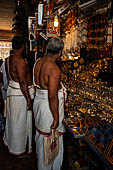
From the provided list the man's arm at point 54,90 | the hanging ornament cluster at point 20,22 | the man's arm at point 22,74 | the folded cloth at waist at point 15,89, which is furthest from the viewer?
the hanging ornament cluster at point 20,22

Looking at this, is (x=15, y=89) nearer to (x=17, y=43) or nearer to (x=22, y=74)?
(x=22, y=74)

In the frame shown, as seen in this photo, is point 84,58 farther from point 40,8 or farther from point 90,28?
point 40,8

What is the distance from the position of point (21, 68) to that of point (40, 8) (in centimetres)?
160

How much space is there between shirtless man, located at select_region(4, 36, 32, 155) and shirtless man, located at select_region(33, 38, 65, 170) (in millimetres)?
600

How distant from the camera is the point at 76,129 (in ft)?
7.29

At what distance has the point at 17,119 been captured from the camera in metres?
3.08

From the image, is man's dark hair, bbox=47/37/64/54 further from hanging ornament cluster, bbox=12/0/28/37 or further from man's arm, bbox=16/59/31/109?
hanging ornament cluster, bbox=12/0/28/37

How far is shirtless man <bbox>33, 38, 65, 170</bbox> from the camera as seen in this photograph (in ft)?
7.05

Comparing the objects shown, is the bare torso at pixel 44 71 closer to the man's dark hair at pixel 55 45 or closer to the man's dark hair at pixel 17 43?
the man's dark hair at pixel 55 45

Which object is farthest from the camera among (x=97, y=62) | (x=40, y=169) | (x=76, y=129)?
(x=97, y=62)

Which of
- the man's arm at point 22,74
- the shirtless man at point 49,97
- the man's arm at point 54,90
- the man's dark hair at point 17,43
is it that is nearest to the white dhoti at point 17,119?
the man's arm at point 22,74

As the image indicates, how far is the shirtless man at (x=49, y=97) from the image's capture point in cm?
215

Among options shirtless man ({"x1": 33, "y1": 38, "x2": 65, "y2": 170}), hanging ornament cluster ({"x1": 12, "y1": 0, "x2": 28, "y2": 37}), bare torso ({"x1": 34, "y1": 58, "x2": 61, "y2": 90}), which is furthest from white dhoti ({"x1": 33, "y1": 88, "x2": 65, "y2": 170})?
hanging ornament cluster ({"x1": 12, "y1": 0, "x2": 28, "y2": 37})

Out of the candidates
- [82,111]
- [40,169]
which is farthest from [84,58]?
[40,169]
